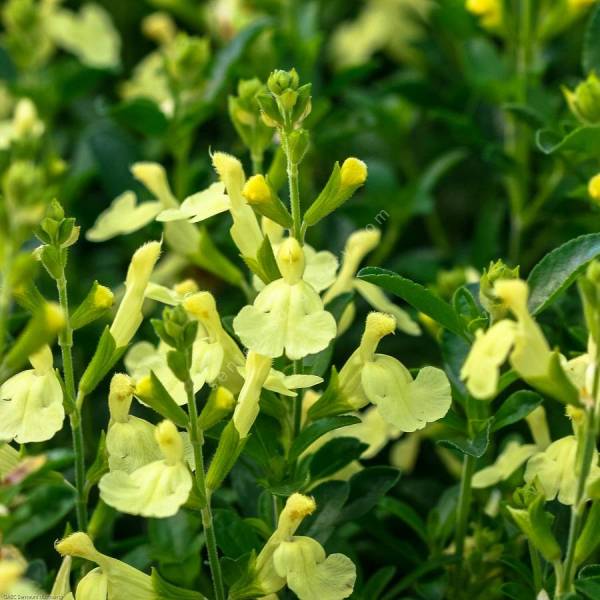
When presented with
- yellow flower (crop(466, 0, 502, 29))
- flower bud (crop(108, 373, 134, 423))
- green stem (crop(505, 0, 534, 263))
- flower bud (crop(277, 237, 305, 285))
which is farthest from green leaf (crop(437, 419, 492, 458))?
yellow flower (crop(466, 0, 502, 29))

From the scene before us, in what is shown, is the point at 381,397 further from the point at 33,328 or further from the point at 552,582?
the point at 33,328

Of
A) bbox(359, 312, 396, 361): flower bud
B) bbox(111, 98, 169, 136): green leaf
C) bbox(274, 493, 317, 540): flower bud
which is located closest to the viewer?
bbox(274, 493, 317, 540): flower bud

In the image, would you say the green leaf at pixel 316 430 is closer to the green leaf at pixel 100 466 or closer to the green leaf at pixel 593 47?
the green leaf at pixel 100 466

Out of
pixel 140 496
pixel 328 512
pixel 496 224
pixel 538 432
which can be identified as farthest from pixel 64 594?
pixel 496 224

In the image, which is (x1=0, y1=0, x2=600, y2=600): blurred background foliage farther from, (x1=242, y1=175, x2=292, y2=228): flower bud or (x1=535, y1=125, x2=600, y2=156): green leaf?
(x1=242, y1=175, x2=292, y2=228): flower bud

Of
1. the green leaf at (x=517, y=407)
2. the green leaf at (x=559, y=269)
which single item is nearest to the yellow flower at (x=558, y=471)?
the green leaf at (x=517, y=407)
